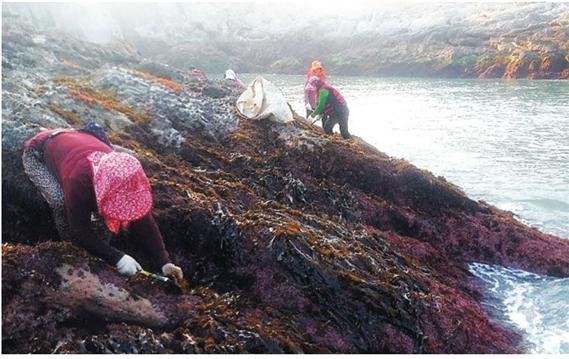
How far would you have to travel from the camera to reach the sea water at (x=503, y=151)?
8469 mm

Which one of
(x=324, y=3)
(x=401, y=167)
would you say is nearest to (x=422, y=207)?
(x=401, y=167)

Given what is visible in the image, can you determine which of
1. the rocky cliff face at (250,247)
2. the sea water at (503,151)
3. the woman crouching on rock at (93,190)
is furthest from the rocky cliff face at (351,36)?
the woman crouching on rock at (93,190)

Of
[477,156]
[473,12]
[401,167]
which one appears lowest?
[477,156]

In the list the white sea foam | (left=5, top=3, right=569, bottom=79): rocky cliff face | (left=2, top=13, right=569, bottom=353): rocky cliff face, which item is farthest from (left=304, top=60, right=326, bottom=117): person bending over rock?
(left=5, top=3, right=569, bottom=79): rocky cliff face

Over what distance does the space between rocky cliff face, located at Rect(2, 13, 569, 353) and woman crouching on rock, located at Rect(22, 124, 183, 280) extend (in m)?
0.26

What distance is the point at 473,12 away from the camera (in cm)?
7775

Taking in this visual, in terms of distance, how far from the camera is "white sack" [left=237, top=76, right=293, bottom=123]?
1102cm

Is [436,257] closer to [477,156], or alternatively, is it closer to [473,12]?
[477,156]

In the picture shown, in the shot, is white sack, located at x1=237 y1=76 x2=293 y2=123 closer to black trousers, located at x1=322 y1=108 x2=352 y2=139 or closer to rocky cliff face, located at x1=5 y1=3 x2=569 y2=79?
black trousers, located at x1=322 y1=108 x2=352 y2=139

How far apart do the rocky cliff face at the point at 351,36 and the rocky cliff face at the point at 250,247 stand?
36234 mm

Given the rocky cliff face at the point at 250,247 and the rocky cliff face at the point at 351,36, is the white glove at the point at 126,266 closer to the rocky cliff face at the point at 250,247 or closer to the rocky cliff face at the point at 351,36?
the rocky cliff face at the point at 250,247

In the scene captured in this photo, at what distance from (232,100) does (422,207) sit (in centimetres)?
521

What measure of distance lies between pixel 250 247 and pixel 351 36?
8393cm

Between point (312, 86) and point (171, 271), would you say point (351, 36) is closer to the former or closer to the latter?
point (312, 86)
